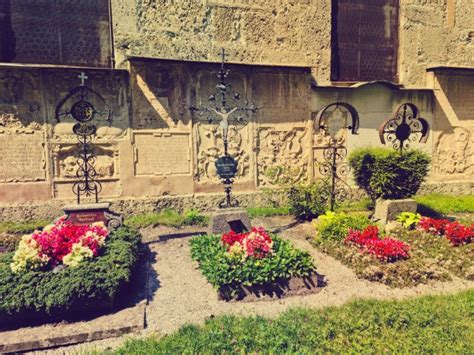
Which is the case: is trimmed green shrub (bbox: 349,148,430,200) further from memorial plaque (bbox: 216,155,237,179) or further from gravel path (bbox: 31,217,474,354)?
memorial plaque (bbox: 216,155,237,179)

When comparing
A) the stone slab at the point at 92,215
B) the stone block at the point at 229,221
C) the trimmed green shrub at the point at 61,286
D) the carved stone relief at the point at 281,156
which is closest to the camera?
the trimmed green shrub at the point at 61,286

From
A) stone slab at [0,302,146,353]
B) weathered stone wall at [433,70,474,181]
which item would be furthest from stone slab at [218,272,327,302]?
weathered stone wall at [433,70,474,181]

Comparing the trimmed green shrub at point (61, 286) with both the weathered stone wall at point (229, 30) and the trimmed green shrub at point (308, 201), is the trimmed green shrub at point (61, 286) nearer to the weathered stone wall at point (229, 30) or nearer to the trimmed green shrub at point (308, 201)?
the trimmed green shrub at point (308, 201)

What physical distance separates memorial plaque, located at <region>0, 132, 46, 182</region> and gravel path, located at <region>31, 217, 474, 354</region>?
4376 millimetres

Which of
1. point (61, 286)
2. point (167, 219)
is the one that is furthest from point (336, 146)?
point (61, 286)

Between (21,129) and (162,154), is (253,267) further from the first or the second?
(21,129)

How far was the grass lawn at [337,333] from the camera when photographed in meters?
3.72

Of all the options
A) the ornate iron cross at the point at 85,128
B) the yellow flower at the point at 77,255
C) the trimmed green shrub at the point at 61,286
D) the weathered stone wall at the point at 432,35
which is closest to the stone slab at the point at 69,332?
the trimmed green shrub at the point at 61,286

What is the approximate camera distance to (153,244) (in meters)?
7.72

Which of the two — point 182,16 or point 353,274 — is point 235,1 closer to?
point 182,16

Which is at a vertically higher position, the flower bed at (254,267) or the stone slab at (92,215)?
the stone slab at (92,215)

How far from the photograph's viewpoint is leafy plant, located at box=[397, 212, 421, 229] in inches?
319

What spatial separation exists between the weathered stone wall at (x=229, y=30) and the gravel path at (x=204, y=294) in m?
6.10

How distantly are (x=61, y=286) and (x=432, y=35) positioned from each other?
1376 centimetres
